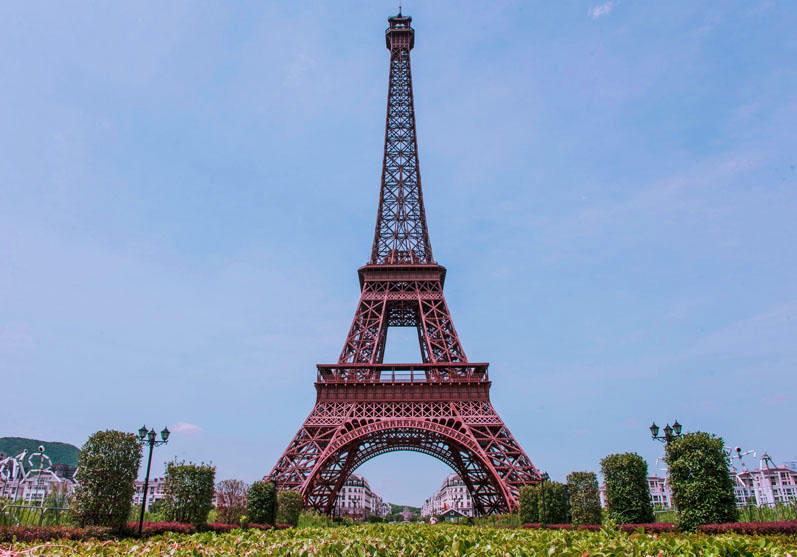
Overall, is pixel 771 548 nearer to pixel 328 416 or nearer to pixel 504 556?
pixel 504 556

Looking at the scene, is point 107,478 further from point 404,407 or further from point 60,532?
point 404,407

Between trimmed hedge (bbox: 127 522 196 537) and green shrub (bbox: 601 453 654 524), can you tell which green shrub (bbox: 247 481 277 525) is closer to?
trimmed hedge (bbox: 127 522 196 537)

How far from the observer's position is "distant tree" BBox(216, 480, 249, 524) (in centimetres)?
3400

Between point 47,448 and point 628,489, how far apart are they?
210597 millimetres

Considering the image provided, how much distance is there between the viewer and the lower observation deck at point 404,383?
40.6 m

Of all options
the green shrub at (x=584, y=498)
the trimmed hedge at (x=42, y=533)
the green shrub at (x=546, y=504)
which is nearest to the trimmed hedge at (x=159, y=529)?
the trimmed hedge at (x=42, y=533)

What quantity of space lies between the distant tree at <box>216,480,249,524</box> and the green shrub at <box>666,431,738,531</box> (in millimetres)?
26714

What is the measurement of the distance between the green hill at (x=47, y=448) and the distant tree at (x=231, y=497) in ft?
550

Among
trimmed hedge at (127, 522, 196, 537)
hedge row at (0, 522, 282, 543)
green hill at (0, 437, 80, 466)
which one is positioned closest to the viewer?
hedge row at (0, 522, 282, 543)

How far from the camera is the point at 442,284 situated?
50.5 meters

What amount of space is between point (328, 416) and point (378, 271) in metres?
15.3

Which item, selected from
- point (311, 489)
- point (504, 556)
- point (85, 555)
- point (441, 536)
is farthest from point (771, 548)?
point (311, 489)

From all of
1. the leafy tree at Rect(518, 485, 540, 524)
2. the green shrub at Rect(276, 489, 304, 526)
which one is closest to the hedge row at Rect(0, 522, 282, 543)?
the green shrub at Rect(276, 489, 304, 526)

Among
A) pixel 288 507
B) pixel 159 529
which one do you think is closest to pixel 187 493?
pixel 159 529
